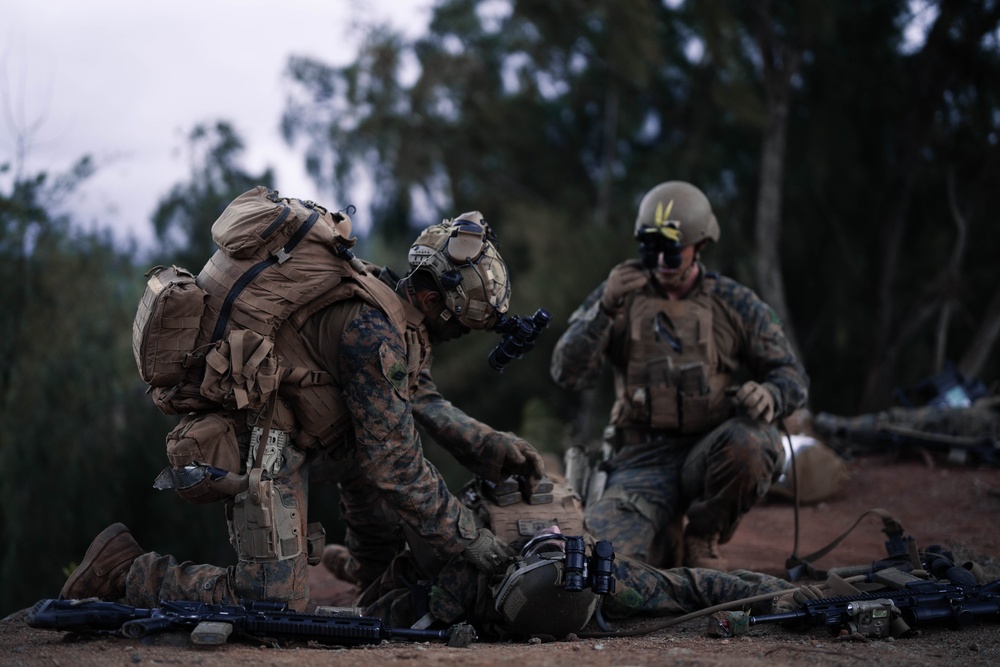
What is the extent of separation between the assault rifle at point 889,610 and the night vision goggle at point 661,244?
213cm

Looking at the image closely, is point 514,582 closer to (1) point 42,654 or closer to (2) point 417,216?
(1) point 42,654

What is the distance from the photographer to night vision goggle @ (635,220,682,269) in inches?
218

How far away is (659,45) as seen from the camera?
45.6ft

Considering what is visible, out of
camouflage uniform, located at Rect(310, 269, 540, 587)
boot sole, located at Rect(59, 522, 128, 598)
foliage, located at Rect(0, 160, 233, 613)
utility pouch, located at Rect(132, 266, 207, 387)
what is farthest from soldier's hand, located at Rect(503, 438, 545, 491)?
foliage, located at Rect(0, 160, 233, 613)

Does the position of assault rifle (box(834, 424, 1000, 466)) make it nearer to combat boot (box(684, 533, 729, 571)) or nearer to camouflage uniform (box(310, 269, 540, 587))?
combat boot (box(684, 533, 729, 571))

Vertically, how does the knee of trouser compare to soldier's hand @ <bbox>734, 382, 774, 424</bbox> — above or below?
below

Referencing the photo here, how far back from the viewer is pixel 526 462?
15.1ft

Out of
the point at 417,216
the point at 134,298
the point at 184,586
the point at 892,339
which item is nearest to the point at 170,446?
the point at 184,586

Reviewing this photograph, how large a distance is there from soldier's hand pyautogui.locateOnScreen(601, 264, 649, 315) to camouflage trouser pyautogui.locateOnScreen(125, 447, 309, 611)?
2.11m

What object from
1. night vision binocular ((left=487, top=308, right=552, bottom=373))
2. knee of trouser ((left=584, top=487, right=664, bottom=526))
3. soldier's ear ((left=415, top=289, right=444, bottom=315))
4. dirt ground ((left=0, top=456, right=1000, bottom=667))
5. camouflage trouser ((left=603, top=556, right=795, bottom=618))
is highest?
soldier's ear ((left=415, top=289, right=444, bottom=315))

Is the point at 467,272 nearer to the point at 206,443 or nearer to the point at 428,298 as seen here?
the point at 428,298

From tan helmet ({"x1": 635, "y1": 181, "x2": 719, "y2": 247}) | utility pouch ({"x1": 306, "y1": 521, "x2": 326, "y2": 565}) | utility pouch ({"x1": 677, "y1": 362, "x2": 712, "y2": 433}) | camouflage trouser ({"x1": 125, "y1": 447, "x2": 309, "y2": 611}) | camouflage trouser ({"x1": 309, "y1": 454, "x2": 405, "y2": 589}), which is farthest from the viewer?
tan helmet ({"x1": 635, "y1": 181, "x2": 719, "y2": 247})

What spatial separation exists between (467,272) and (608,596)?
5.26 ft

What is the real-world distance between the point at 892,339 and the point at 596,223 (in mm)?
4232
